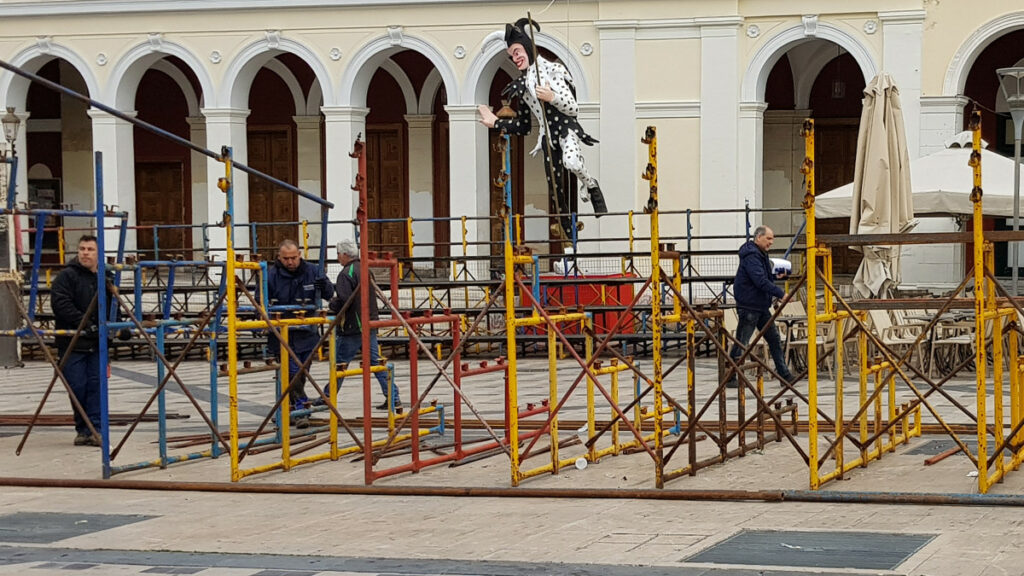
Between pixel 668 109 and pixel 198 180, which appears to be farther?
pixel 198 180

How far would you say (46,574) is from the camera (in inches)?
310

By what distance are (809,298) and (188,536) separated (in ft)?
12.6

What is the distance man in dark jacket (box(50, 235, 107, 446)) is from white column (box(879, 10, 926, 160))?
1430cm

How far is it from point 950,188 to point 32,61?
16274 millimetres

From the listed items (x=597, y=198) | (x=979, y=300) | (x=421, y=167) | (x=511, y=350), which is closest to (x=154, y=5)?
(x=421, y=167)

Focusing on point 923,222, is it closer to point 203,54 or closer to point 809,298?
point 203,54

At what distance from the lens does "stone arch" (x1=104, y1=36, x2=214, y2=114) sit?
2638 centimetres

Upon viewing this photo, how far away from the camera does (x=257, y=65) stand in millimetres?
26484

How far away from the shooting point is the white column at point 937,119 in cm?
2345

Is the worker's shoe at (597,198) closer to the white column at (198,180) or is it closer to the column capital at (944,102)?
the column capital at (944,102)

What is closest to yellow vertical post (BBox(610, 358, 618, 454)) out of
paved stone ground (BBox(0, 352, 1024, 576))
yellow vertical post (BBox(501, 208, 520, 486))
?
paved stone ground (BBox(0, 352, 1024, 576))

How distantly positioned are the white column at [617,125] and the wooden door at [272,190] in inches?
292

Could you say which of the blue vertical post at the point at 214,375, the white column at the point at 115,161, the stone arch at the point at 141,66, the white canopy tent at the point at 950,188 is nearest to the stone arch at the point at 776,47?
the white canopy tent at the point at 950,188

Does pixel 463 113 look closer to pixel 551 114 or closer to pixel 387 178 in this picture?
pixel 551 114
